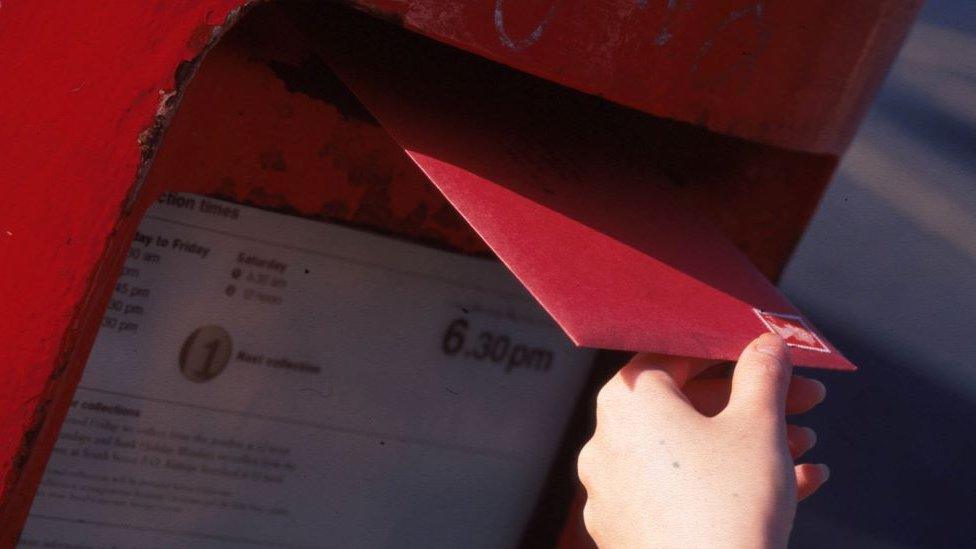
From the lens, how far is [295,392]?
1.06 m

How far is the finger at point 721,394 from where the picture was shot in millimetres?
854

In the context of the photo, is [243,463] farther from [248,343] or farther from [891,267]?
[891,267]

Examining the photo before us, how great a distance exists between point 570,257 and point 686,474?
0.16 m

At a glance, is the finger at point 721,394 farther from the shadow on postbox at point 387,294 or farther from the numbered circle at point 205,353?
the numbered circle at point 205,353

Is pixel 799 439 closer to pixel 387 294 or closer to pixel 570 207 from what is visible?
pixel 570 207

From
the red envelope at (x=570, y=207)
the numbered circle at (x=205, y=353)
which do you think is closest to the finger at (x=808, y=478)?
the red envelope at (x=570, y=207)

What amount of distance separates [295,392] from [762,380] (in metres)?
0.48

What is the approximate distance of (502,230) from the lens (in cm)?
73

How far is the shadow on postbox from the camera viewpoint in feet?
2.61

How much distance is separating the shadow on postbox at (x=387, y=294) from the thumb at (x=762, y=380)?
0.02 metres

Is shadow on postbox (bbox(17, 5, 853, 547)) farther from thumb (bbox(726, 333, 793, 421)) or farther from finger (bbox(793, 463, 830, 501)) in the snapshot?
finger (bbox(793, 463, 830, 501))

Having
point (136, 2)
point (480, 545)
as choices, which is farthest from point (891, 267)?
point (136, 2)

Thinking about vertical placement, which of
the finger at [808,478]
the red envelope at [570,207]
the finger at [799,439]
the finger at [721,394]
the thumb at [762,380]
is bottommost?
the finger at [808,478]

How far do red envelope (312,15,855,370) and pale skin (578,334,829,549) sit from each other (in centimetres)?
4
